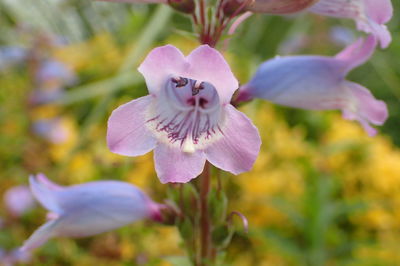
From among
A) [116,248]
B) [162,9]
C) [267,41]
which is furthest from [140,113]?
[267,41]

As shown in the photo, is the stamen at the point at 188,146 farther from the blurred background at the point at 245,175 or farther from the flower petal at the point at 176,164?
the blurred background at the point at 245,175

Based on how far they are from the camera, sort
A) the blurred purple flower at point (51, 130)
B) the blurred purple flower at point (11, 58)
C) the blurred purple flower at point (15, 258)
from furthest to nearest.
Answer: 1. the blurred purple flower at point (11, 58)
2. the blurred purple flower at point (51, 130)
3. the blurred purple flower at point (15, 258)

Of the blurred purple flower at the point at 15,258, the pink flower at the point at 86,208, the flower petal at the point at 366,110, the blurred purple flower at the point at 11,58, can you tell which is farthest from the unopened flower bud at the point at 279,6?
the blurred purple flower at the point at 11,58

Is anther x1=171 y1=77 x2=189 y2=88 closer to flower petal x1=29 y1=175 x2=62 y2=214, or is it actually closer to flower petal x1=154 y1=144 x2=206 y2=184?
flower petal x1=154 y1=144 x2=206 y2=184

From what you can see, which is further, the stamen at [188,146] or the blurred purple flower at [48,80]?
the blurred purple flower at [48,80]

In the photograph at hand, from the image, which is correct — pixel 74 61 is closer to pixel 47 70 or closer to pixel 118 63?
pixel 118 63
